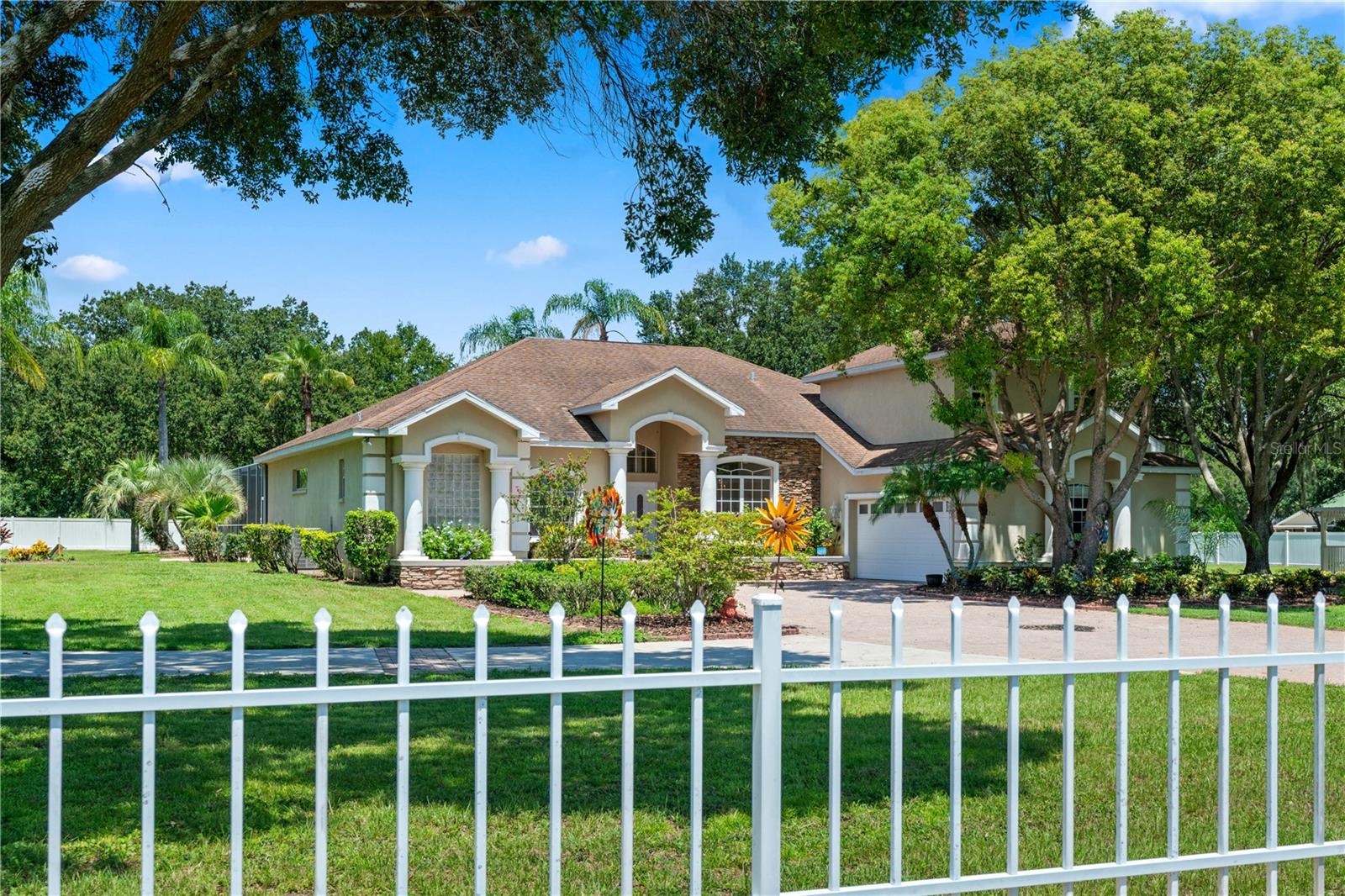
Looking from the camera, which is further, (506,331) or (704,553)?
(506,331)

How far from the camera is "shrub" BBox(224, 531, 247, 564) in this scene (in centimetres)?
3203

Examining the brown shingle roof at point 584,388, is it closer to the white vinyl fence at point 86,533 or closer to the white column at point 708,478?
the white column at point 708,478

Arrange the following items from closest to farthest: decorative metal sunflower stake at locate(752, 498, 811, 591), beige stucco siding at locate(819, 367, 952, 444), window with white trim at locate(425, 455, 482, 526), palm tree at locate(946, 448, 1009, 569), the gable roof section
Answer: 1. decorative metal sunflower stake at locate(752, 498, 811, 591)
2. palm tree at locate(946, 448, 1009, 569)
3. window with white trim at locate(425, 455, 482, 526)
4. the gable roof section
5. beige stucco siding at locate(819, 367, 952, 444)

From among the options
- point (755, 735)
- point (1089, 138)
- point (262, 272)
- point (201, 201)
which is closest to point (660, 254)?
point (755, 735)

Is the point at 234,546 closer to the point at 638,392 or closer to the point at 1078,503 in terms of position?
the point at 638,392

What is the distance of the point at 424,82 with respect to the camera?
1236cm

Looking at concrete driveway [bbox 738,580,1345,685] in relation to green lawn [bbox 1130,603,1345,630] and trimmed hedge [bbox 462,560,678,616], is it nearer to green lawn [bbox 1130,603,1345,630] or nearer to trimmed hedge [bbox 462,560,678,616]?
green lawn [bbox 1130,603,1345,630]

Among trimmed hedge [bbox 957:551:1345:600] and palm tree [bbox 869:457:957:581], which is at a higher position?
palm tree [bbox 869:457:957:581]

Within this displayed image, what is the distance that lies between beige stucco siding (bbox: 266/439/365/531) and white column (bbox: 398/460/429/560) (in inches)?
61.2

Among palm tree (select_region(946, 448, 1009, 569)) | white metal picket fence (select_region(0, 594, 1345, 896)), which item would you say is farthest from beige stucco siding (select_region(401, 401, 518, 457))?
white metal picket fence (select_region(0, 594, 1345, 896))

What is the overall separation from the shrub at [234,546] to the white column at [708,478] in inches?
507

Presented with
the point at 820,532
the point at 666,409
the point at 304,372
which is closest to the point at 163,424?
the point at 304,372

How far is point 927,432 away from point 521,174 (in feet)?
40.7

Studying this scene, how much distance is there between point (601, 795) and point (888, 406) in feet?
84.7
